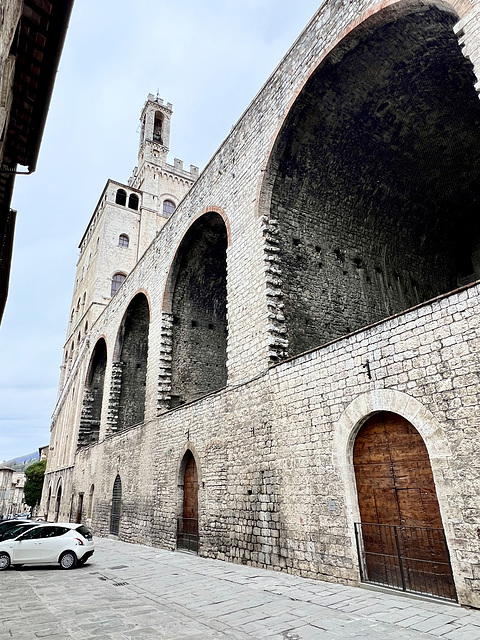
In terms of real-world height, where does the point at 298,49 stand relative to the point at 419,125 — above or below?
above

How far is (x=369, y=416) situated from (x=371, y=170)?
6.85m

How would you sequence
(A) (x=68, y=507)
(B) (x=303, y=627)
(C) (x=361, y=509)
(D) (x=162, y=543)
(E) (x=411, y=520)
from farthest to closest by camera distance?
(A) (x=68, y=507), (D) (x=162, y=543), (C) (x=361, y=509), (E) (x=411, y=520), (B) (x=303, y=627)

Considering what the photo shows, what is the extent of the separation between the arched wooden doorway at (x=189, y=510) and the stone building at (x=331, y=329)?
6 centimetres

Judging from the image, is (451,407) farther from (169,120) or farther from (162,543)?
(169,120)

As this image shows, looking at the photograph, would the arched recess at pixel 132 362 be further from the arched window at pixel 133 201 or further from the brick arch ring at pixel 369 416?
the arched window at pixel 133 201

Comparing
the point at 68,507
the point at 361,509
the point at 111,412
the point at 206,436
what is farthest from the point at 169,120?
the point at 361,509

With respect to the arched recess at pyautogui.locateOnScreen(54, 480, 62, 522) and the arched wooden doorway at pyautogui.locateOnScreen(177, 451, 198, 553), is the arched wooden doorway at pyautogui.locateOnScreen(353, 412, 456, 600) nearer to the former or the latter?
the arched wooden doorway at pyautogui.locateOnScreen(177, 451, 198, 553)

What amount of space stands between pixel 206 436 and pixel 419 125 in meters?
8.96

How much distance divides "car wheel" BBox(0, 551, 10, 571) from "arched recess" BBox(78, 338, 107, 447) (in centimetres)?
1280

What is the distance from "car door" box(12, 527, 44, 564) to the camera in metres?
8.83

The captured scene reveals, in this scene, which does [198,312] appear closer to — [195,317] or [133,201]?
[195,317]

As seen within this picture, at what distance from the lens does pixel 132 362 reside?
18.6 m

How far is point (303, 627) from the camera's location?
4059 millimetres

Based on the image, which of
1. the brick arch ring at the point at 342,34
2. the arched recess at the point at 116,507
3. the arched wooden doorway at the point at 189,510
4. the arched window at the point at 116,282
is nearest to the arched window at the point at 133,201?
the arched window at the point at 116,282
